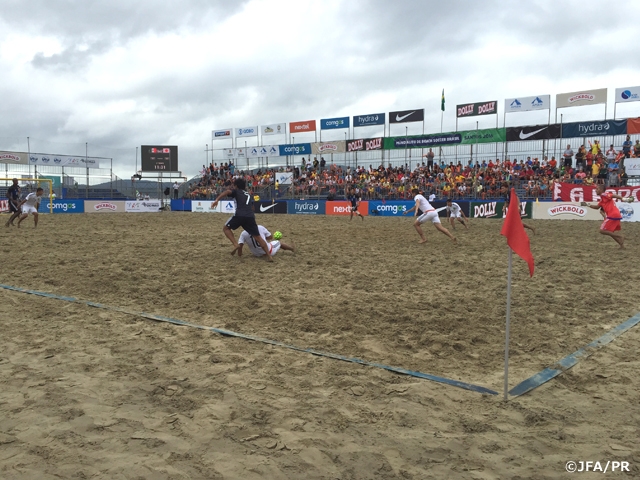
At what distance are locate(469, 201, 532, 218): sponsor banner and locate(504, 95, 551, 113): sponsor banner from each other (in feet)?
33.3

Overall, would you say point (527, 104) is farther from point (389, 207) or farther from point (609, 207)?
point (609, 207)

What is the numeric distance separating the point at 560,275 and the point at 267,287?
4.89 metres

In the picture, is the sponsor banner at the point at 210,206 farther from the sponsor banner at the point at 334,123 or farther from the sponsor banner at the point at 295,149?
the sponsor banner at the point at 334,123

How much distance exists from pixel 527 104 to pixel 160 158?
27.9m

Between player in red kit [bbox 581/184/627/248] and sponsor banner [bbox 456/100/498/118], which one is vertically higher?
sponsor banner [bbox 456/100/498/118]

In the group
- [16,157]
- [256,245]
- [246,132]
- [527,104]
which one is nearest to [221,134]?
[246,132]

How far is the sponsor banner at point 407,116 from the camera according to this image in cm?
3633

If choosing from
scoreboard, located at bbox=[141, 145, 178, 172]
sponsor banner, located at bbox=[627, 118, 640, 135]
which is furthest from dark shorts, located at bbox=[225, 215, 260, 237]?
→ scoreboard, located at bbox=[141, 145, 178, 172]

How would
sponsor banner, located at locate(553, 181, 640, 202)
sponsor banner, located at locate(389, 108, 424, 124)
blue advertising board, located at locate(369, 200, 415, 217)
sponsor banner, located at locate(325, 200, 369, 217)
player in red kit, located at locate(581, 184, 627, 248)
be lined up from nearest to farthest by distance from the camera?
1. player in red kit, located at locate(581, 184, 627, 248)
2. sponsor banner, located at locate(553, 181, 640, 202)
3. blue advertising board, located at locate(369, 200, 415, 217)
4. sponsor banner, located at locate(325, 200, 369, 217)
5. sponsor banner, located at locate(389, 108, 424, 124)

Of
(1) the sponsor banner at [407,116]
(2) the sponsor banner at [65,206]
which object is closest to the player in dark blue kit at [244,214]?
(2) the sponsor banner at [65,206]

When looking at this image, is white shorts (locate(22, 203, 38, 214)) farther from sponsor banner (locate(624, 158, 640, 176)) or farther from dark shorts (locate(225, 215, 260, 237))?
sponsor banner (locate(624, 158, 640, 176))

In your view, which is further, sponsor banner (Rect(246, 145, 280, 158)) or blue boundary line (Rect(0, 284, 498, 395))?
sponsor banner (Rect(246, 145, 280, 158))

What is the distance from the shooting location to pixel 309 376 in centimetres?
406

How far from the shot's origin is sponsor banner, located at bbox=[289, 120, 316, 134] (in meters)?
41.9
